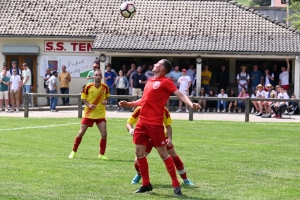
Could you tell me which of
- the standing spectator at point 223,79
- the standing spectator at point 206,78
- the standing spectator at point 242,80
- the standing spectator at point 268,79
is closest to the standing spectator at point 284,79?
the standing spectator at point 268,79

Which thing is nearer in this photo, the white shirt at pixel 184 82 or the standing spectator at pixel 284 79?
the white shirt at pixel 184 82

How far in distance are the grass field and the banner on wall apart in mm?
13140

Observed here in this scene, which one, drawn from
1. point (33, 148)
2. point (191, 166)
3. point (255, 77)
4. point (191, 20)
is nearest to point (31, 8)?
point (191, 20)

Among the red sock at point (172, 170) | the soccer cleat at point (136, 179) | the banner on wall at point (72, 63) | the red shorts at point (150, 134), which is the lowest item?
the soccer cleat at point (136, 179)

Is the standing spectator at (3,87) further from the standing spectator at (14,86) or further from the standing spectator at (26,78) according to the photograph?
the standing spectator at (26,78)

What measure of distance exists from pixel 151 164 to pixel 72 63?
2263 cm

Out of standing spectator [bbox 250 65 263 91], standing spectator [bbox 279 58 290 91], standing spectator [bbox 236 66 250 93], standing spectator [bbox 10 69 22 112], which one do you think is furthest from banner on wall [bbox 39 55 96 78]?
standing spectator [bbox 279 58 290 91]

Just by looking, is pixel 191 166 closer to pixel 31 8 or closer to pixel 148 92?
pixel 148 92

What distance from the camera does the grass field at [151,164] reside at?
413 inches

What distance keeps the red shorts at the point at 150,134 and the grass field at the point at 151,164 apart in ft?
2.34

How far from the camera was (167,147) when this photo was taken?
36.4 ft

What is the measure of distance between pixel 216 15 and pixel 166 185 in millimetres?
26601

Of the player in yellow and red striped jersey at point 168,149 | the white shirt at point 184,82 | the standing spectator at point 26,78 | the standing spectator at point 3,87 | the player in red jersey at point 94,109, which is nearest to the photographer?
the player in yellow and red striped jersey at point 168,149

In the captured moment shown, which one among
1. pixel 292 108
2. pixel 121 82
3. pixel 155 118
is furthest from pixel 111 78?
pixel 155 118
